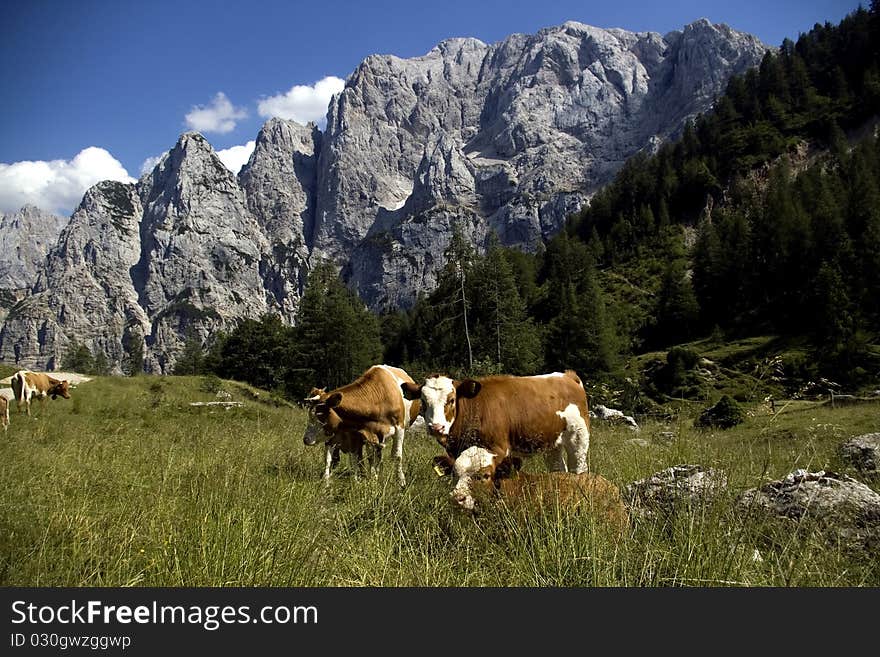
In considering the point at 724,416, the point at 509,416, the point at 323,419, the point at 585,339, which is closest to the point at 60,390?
the point at 323,419

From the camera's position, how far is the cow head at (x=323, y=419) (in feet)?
27.6

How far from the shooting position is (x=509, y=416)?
265 inches

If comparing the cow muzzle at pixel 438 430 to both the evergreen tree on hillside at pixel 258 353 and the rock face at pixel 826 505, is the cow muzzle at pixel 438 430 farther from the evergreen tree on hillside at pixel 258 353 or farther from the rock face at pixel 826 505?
the evergreen tree on hillside at pixel 258 353

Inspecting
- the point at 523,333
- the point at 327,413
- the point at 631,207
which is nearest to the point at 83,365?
the point at 523,333

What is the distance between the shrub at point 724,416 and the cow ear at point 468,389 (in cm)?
1537

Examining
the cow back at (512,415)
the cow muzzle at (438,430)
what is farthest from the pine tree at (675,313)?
the cow muzzle at (438,430)

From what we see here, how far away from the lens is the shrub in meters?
19.4

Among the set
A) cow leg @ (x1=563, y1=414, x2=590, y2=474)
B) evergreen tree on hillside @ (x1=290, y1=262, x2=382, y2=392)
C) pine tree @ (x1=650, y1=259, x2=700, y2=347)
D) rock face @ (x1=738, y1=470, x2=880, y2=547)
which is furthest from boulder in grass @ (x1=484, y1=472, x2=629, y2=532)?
pine tree @ (x1=650, y1=259, x2=700, y2=347)

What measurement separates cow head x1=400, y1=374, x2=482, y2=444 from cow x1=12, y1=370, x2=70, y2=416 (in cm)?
1714

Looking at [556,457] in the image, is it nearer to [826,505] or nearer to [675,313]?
[826,505]

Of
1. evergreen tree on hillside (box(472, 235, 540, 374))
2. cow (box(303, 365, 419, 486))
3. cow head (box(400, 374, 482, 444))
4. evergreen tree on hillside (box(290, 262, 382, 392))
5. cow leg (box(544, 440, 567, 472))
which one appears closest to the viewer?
cow head (box(400, 374, 482, 444))

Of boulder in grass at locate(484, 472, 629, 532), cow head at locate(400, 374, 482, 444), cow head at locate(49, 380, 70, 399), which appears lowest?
boulder in grass at locate(484, 472, 629, 532)

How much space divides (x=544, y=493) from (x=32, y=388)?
21.7 m

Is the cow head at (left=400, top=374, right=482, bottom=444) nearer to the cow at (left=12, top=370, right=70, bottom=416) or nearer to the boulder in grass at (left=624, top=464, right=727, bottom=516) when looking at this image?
the boulder in grass at (left=624, top=464, right=727, bottom=516)
